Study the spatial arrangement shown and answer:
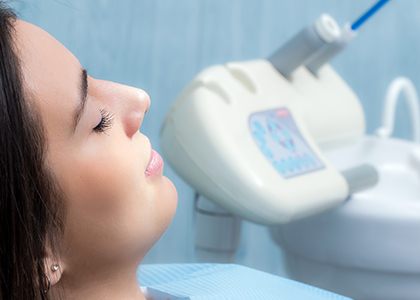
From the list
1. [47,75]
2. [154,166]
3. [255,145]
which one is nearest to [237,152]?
[255,145]

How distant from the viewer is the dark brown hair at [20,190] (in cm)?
69

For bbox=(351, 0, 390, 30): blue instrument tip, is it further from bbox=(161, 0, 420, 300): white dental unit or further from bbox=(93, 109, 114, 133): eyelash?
bbox=(93, 109, 114, 133): eyelash

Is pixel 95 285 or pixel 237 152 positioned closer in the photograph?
pixel 95 285

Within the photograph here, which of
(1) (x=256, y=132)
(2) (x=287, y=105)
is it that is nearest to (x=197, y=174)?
(1) (x=256, y=132)

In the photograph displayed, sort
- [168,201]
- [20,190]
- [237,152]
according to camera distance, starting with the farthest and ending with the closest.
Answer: [237,152] < [168,201] < [20,190]

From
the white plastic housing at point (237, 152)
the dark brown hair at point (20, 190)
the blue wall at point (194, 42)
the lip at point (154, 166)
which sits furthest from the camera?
the blue wall at point (194, 42)

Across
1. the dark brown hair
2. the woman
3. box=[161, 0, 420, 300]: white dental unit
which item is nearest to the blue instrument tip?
box=[161, 0, 420, 300]: white dental unit

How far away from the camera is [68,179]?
2.43 feet

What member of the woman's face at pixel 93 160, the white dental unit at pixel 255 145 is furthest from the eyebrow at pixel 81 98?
the white dental unit at pixel 255 145

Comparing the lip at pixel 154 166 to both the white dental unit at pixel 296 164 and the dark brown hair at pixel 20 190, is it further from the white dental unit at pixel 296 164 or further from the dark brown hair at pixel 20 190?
the white dental unit at pixel 296 164

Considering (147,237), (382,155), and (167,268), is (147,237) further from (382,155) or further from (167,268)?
(382,155)

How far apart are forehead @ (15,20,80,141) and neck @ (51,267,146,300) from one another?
0.47 feet

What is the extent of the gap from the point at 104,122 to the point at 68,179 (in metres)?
0.07

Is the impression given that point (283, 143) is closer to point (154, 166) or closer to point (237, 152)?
point (237, 152)
